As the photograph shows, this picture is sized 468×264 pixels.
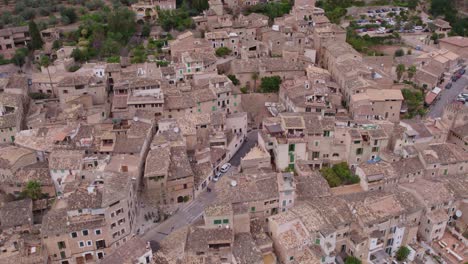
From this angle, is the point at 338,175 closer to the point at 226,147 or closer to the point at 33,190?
the point at 226,147

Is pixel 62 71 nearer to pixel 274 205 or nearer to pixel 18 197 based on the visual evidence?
pixel 18 197

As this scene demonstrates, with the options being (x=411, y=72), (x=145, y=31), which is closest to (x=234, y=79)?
(x=145, y=31)

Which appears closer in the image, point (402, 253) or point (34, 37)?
point (402, 253)

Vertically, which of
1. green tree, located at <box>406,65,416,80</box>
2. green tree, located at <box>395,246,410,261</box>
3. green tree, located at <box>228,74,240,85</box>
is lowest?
green tree, located at <box>395,246,410,261</box>

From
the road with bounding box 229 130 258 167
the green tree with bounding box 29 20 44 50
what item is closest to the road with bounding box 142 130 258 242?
the road with bounding box 229 130 258 167

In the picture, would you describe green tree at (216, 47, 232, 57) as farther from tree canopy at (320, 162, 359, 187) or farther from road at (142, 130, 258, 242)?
tree canopy at (320, 162, 359, 187)

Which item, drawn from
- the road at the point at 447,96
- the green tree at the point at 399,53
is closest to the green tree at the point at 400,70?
the road at the point at 447,96
